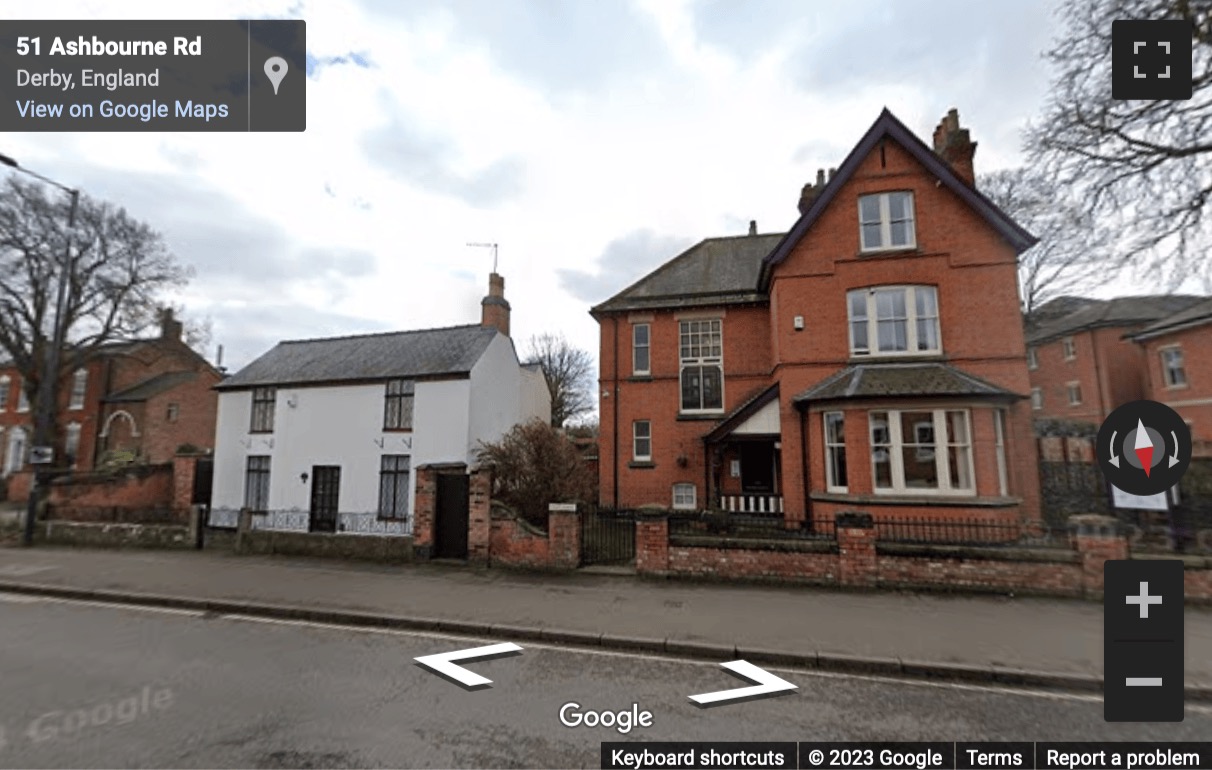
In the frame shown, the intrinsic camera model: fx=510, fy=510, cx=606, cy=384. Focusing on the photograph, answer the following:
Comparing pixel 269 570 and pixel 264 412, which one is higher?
pixel 264 412

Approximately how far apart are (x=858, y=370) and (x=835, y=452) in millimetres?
2224

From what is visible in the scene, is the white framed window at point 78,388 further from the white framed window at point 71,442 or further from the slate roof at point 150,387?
the slate roof at point 150,387

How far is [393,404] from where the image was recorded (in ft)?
56.9

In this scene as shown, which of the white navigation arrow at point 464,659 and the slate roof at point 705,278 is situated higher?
the slate roof at point 705,278

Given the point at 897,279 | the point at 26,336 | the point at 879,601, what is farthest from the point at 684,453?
the point at 26,336

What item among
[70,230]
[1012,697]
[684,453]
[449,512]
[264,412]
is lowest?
[1012,697]

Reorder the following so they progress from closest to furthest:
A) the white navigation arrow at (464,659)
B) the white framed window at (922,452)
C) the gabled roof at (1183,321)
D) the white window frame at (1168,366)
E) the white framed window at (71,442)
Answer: the white navigation arrow at (464,659), the white framed window at (922,452), the gabled roof at (1183,321), the white window frame at (1168,366), the white framed window at (71,442)

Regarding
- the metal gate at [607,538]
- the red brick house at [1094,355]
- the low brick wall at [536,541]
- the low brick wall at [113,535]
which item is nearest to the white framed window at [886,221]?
the metal gate at [607,538]

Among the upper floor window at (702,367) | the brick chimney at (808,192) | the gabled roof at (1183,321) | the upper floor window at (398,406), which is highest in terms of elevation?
the brick chimney at (808,192)

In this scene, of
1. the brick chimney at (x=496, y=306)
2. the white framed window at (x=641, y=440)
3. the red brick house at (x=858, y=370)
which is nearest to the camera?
the red brick house at (x=858, y=370)

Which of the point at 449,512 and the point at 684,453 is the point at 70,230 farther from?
the point at 684,453

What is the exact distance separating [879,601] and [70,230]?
66.0ft

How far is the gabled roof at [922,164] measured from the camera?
13.2 metres

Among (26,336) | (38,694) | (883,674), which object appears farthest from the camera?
(26,336)
